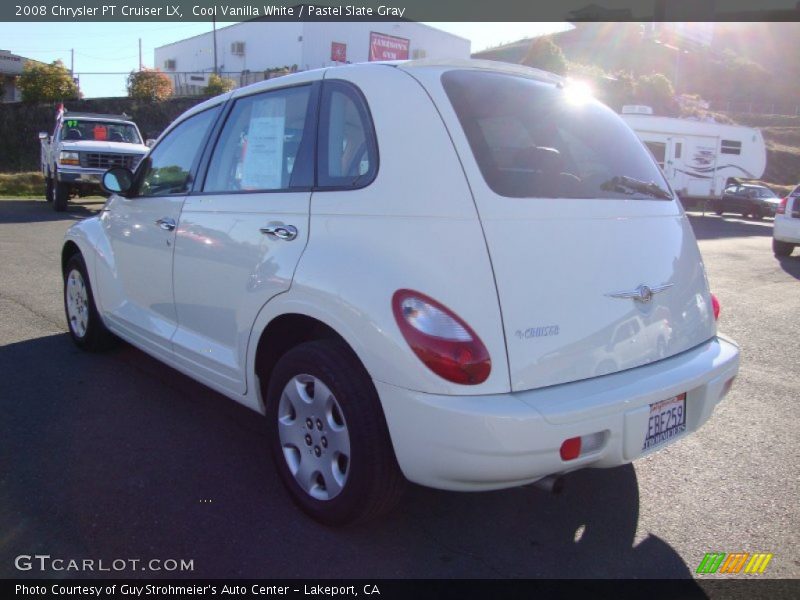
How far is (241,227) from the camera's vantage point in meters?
3.36

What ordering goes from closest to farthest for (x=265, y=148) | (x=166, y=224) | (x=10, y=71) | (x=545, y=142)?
(x=545, y=142)
(x=265, y=148)
(x=166, y=224)
(x=10, y=71)

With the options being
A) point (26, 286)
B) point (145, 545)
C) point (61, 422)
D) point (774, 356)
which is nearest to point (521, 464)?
point (145, 545)

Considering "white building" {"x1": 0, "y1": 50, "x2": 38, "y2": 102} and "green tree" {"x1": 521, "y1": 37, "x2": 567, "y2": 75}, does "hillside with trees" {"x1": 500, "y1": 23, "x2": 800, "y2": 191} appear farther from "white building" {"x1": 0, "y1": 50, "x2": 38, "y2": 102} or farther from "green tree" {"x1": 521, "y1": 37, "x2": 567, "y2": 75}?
"white building" {"x1": 0, "y1": 50, "x2": 38, "y2": 102}

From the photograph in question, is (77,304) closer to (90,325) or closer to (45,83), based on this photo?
(90,325)

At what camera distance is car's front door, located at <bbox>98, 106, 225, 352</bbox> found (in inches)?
158

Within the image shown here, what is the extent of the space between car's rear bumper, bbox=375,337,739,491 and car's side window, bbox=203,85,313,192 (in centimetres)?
124

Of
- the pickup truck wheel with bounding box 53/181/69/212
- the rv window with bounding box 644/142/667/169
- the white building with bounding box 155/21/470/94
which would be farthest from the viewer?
the white building with bounding box 155/21/470/94

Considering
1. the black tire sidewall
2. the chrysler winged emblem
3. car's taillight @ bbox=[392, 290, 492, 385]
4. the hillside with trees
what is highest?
the hillside with trees

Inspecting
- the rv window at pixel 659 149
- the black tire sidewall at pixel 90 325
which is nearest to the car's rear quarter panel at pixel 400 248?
the black tire sidewall at pixel 90 325

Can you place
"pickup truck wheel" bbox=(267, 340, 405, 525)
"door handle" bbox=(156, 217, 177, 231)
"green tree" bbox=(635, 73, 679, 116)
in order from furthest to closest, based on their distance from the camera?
1. "green tree" bbox=(635, 73, 679, 116)
2. "door handle" bbox=(156, 217, 177, 231)
3. "pickup truck wheel" bbox=(267, 340, 405, 525)

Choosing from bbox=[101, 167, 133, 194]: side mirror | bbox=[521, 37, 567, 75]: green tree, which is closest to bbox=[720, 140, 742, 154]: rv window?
bbox=[521, 37, 567, 75]: green tree

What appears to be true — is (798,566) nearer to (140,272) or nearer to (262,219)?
(262,219)

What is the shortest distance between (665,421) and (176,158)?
3123 mm

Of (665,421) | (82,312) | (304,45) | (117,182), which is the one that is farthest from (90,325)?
(304,45)
